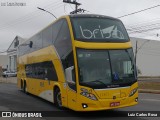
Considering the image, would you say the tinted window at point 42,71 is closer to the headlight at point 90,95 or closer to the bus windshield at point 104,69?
the bus windshield at point 104,69

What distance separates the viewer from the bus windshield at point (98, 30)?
12406 mm

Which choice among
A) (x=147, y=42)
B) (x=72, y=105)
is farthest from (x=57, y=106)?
(x=147, y=42)

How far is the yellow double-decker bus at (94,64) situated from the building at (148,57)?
196 ft

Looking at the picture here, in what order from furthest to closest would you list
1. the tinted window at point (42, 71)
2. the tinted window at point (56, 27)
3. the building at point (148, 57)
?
the building at point (148, 57)
the tinted window at point (42, 71)
the tinted window at point (56, 27)

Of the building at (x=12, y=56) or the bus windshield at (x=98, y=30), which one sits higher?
the bus windshield at (x=98, y=30)

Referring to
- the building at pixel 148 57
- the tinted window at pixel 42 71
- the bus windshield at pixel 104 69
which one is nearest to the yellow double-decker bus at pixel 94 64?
the bus windshield at pixel 104 69

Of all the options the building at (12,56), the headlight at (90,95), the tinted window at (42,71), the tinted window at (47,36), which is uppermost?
the tinted window at (47,36)

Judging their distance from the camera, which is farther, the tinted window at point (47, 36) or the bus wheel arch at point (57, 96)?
the tinted window at point (47, 36)

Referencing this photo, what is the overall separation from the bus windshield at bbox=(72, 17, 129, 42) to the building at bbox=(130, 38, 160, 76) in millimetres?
59687

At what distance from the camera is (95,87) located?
1179 cm

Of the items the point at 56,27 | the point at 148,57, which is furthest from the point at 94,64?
the point at 148,57

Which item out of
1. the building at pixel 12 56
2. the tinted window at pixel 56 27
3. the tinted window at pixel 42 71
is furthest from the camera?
the building at pixel 12 56

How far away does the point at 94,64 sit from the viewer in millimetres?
12133

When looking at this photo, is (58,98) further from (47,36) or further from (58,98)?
(47,36)
